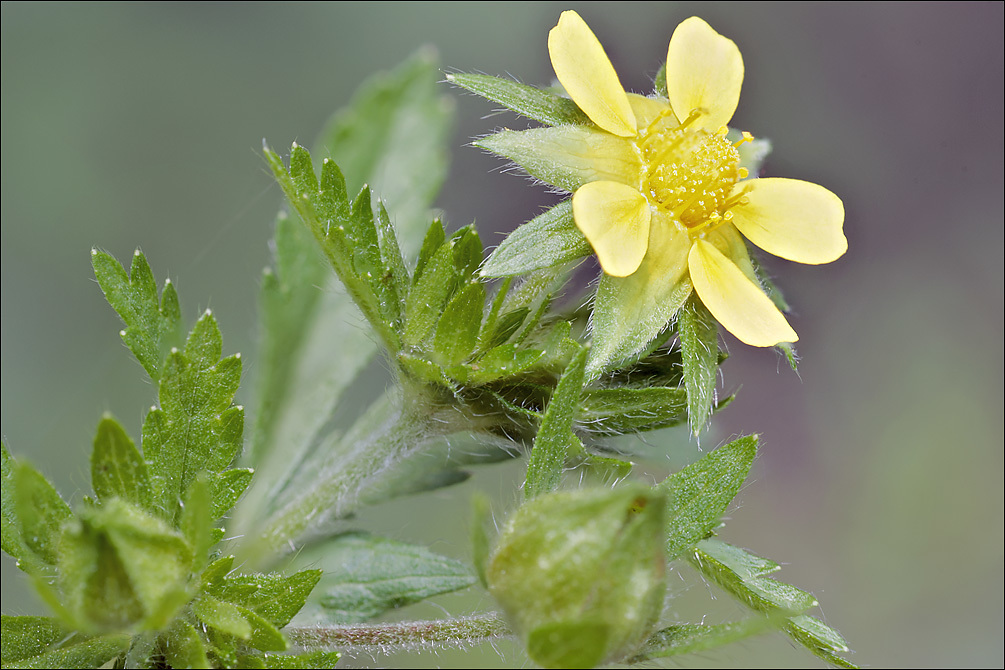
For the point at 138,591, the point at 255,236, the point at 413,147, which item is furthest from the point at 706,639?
the point at 255,236

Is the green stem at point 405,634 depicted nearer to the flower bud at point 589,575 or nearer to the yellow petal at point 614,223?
the flower bud at point 589,575

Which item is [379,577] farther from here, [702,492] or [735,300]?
[735,300]

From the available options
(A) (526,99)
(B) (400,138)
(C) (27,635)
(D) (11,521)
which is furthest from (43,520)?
(B) (400,138)

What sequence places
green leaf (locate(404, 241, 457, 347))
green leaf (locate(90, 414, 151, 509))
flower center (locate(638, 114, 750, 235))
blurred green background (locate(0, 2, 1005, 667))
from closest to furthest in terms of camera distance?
green leaf (locate(90, 414, 151, 509))
green leaf (locate(404, 241, 457, 347))
flower center (locate(638, 114, 750, 235))
blurred green background (locate(0, 2, 1005, 667))

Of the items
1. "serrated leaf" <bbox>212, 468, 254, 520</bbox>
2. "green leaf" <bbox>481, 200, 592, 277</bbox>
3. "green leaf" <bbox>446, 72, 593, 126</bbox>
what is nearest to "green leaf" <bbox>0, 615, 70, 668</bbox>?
"serrated leaf" <bbox>212, 468, 254, 520</bbox>

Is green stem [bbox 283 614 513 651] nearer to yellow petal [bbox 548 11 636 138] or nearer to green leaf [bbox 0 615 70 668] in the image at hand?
green leaf [bbox 0 615 70 668]

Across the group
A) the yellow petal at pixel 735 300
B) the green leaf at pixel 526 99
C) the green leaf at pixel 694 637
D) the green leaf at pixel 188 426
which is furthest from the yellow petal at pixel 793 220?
the green leaf at pixel 188 426

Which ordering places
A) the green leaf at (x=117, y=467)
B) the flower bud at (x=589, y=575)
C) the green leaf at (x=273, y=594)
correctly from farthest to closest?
the green leaf at (x=273, y=594) < the green leaf at (x=117, y=467) < the flower bud at (x=589, y=575)
